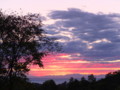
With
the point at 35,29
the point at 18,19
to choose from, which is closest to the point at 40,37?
the point at 35,29

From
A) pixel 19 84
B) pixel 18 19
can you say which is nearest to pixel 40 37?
pixel 18 19

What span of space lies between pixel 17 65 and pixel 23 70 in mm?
1338

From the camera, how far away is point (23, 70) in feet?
168

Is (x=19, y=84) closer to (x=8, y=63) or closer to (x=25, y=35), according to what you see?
(x=8, y=63)

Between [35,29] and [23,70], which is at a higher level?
[35,29]

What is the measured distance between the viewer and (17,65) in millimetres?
51000

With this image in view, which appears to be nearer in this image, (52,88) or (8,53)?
(8,53)

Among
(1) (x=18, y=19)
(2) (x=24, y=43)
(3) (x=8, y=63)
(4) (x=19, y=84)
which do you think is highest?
(1) (x=18, y=19)

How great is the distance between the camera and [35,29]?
53.0 m

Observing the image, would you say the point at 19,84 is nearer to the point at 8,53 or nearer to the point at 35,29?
the point at 8,53

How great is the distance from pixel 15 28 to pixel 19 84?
10.3 m

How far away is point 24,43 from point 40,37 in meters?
3.38

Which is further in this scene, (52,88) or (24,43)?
(52,88)

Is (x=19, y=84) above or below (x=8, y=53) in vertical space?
below
